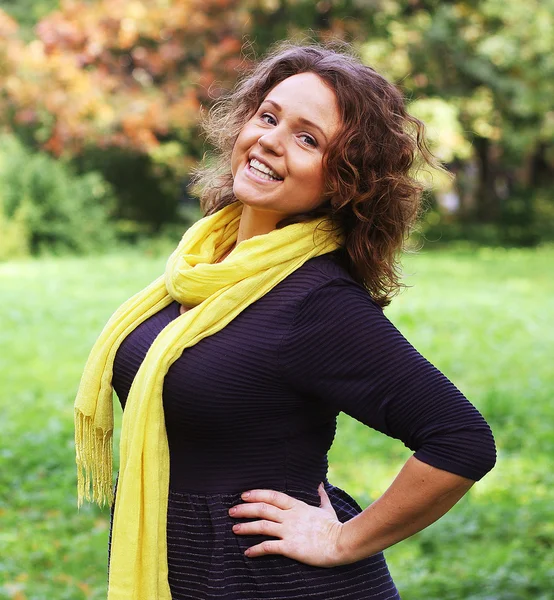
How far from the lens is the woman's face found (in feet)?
6.22

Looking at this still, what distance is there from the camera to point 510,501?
205 inches

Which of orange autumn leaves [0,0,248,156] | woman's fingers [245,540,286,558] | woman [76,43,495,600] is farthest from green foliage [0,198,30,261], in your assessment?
woman's fingers [245,540,286,558]

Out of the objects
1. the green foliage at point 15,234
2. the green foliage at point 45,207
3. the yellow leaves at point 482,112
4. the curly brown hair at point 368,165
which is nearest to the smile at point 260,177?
the curly brown hair at point 368,165

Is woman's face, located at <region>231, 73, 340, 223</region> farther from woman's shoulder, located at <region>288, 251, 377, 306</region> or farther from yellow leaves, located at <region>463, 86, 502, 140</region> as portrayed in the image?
yellow leaves, located at <region>463, 86, 502, 140</region>

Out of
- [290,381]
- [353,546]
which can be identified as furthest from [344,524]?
[290,381]

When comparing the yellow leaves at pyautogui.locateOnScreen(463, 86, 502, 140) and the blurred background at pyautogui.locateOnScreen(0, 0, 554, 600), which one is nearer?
the blurred background at pyautogui.locateOnScreen(0, 0, 554, 600)

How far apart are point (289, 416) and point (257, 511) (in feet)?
0.62

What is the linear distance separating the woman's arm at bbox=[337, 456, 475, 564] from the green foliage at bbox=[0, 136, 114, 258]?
46.3 ft

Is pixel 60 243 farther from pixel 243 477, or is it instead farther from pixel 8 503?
pixel 243 477

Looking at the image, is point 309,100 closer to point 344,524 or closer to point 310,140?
point 310,140

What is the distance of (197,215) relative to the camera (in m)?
19.8

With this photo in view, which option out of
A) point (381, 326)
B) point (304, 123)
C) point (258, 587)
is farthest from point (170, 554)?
point (304, 123)

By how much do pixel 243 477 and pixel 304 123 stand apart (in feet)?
2.30

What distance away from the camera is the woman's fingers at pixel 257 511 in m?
1.81
